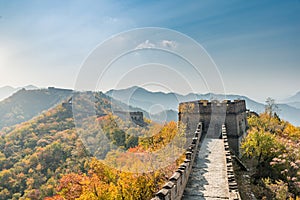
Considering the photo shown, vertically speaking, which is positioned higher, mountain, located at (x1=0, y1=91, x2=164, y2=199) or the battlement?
the battlement

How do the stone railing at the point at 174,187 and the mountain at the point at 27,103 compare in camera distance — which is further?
the mountain at the point at 27,103

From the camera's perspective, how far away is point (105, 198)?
16.7 m

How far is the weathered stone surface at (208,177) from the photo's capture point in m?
10.5

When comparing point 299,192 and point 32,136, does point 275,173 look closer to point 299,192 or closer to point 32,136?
point 299,192

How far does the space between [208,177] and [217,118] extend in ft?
33.5

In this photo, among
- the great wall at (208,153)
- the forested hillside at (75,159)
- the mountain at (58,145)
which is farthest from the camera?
the mountain at (58,145)

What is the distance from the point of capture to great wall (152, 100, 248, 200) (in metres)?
10.2

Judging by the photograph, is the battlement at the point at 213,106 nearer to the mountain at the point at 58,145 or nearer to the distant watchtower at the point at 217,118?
the distant watchtower at the point at 217,118

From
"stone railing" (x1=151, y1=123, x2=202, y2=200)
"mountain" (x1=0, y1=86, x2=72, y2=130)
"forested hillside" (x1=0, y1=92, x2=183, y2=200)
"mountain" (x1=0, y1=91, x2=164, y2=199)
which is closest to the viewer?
"stone railing" (x1=151, y1=123, x2=202, y2=200)

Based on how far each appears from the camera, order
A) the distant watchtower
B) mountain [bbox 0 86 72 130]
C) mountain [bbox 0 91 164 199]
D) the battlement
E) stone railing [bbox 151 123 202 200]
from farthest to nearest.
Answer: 1. mountain [bbox 0 86 72 130]
2. mountain [bbox 0 91 164 199]
3. the battlement
4. the distant watchtower
5. stone railing [bbox 151 123 202 200]

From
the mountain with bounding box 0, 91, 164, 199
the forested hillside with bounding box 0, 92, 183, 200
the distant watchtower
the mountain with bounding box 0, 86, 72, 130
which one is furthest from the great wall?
the mountain with bounding box 0, 86, 72, 130

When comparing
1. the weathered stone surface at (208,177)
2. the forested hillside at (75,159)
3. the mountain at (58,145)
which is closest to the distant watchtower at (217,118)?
the forested hillside at (75,159)

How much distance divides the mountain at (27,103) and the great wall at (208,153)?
3046 inches

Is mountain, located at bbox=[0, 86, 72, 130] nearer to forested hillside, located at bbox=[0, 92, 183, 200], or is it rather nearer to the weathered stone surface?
forested hillside, located at bbox=[0, 92, 183, 200]
